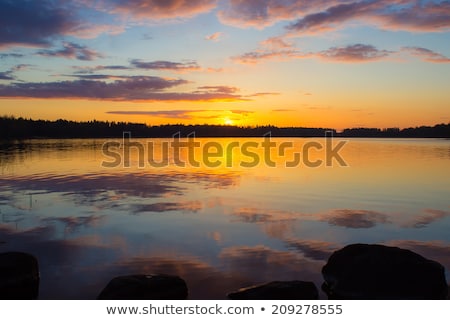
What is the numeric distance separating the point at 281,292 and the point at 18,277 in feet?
20.8

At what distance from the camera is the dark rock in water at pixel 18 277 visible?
9.20 meters

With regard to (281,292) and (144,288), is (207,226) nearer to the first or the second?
(144,288)

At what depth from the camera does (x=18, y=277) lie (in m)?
9.48

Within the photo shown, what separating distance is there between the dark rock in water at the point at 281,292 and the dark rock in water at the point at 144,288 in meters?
1.38

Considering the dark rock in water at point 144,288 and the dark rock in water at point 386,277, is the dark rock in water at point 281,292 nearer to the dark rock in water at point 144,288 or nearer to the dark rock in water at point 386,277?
the dark rock in water at point 386,277

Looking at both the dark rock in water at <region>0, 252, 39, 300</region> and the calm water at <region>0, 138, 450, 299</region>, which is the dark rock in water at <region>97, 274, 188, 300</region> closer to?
the calm water at <region>0, 138, 450, 299</region>

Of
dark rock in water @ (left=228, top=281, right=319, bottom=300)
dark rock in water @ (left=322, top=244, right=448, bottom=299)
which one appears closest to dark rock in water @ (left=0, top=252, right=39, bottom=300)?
dark rock in water @ (left=228, top=281, right=319, bottom=300)

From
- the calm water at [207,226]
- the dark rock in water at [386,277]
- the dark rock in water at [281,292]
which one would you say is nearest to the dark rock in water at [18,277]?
the calm water at [207,226]

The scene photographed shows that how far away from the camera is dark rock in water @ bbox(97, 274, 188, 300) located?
8.32m

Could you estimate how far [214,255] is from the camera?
12.5 m

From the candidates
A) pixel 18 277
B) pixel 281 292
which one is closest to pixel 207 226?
pixel 18 277

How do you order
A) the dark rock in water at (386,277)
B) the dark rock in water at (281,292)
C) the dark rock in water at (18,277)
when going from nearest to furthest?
1. the dark rock in water at (281,292)
2. the dark rock in water at (386,277)
3. the dark rock in water at (18,277)

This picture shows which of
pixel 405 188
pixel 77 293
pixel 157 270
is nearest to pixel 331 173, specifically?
pixel 405 188

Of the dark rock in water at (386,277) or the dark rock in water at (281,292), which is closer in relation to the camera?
the dark rock in water at (281,292)
